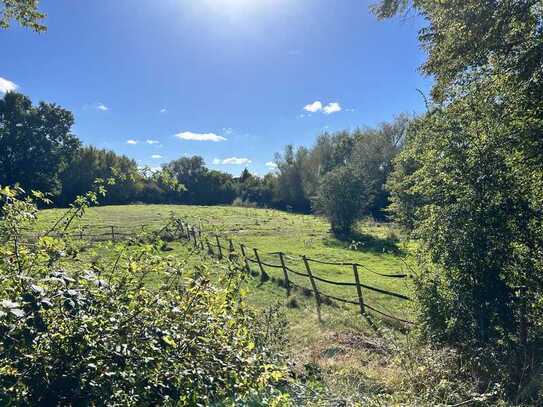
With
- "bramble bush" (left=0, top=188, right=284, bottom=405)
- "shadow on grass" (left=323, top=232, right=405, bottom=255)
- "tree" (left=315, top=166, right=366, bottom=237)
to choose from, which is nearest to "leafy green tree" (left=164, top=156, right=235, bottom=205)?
"tree" (left=315, top=166, right=366, bottom=237)

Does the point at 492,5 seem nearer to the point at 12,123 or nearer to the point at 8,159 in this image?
the point at 8,159

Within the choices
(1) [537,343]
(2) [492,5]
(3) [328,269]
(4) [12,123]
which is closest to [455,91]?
(2) [492,5]

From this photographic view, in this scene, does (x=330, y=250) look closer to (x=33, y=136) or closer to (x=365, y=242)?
(x=365, y=242)

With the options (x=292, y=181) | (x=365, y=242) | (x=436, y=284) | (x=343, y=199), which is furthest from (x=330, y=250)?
(x=292, y=181)

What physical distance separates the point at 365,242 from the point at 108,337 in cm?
2282

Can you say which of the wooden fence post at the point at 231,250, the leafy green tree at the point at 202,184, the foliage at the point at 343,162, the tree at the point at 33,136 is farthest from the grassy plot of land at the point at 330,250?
the leafy green tree at the point at 202,184

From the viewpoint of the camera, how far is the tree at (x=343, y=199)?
88.3ft

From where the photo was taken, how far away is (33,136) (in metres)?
43.7

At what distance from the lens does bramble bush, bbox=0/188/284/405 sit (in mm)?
2008

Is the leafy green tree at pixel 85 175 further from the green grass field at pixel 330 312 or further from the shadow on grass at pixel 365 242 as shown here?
the green grass field at pixel 330 312

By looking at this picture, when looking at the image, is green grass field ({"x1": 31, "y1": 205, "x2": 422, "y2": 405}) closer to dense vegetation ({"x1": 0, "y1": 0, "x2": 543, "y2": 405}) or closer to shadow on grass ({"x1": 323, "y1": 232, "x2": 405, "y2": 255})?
shadow on grass ({"x1": 323, "y1": 232, "x2": 405, "y2": 255})

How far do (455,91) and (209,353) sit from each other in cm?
588

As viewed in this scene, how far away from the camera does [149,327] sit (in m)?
2.39

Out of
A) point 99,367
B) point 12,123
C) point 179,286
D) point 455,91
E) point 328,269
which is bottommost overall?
point 328,269
